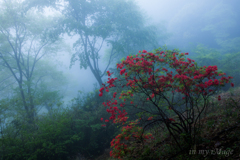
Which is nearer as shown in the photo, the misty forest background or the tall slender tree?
the misty forest background

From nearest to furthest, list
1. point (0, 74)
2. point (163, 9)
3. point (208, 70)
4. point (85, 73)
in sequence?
point (208, 70) < point (0, 74) < point (163, 9) < point (85, 73)

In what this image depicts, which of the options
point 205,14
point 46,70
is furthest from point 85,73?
point 205,14

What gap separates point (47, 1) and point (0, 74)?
14.4 metres

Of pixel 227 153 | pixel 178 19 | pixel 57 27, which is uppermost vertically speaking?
pixel 178 19

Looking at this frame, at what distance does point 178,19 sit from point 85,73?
49769 millimetres

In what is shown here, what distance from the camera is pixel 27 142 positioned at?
17.4ft

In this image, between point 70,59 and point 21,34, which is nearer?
point 21,34

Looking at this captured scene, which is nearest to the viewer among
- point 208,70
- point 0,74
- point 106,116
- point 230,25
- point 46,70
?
point 208,70

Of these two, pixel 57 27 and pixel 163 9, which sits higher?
pixel 163 9

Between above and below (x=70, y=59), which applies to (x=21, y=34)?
above

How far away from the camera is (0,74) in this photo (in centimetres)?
1844

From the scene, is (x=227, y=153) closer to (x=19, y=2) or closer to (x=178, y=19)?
(x=19, y=2)

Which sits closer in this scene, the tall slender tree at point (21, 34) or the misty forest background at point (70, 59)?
the misty forest background at point (70, 59)

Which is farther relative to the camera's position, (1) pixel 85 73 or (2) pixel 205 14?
(1) pixel 85 73
